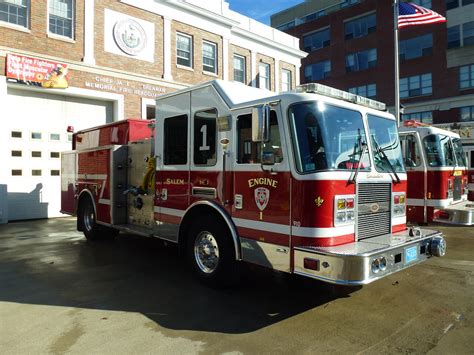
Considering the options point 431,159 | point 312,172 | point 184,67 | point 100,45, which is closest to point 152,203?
point 312,172

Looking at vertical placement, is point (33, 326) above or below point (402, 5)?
below

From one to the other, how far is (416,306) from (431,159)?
616 centimetres

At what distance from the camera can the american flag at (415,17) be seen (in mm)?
14688

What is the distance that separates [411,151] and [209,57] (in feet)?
34.4

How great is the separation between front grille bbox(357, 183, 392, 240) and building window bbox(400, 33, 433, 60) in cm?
3467

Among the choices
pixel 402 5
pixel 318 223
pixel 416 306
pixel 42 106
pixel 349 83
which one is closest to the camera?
pixel 318 223

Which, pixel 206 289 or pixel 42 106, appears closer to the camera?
pixel 206 289

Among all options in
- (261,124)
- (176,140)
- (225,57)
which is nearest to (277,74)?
(225,57)

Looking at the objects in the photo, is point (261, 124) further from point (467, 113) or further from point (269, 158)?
point (467, 113)

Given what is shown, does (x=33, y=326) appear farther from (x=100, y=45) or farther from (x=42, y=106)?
(x=100, y=45)

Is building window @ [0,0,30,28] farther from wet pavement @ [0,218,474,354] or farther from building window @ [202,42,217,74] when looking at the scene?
wet pavement @ [0,218,474,354]

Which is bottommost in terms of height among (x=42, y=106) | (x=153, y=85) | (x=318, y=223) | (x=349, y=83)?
(x=318, y=223)

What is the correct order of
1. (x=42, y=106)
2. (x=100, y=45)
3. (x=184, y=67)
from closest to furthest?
(x=42, y=106) → (x=100, y=45) → (x=184, y=67)

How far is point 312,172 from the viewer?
432 cm
